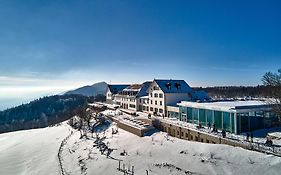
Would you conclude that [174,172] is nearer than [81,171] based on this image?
Yes

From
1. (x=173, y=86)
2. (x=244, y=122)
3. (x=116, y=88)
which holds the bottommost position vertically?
(x=244, y=122)

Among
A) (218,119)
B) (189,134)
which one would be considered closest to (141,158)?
(189,134)

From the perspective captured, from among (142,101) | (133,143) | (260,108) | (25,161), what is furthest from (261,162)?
(142,101)

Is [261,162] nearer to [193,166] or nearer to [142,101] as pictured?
[193,166]

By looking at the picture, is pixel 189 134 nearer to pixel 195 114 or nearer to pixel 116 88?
pixel 195 114

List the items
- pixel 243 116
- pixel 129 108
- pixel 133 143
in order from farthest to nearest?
pixel 129 108 → pixel 133 143 → pixel 243 116
